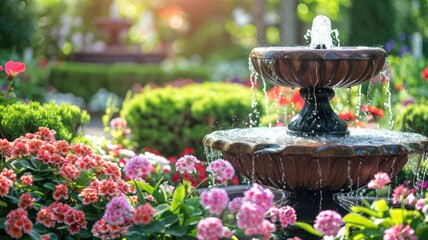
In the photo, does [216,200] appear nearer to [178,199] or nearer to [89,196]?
[178,199]

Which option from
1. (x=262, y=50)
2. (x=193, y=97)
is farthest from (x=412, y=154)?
(x=193, y=97)

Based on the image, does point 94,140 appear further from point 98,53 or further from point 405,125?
point 98,53

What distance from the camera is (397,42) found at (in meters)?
15.0

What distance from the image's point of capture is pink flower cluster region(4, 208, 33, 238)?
12.1 feet

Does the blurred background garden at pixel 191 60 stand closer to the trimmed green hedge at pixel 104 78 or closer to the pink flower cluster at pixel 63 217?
the trimmed green hedge at pixel 104 78

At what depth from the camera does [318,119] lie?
17.1 ft

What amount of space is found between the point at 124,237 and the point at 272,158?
1097mm

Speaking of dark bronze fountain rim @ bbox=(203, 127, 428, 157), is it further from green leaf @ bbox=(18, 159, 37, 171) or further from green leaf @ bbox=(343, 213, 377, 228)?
green leaf @ bbox=(18, 159, 37, 171)

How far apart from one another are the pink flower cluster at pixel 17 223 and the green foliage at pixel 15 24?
8433mm

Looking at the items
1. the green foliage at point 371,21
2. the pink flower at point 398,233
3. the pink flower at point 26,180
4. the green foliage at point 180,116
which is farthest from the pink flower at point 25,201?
the green foliage at point 371,21

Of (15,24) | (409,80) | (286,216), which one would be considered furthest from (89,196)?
(15,24)

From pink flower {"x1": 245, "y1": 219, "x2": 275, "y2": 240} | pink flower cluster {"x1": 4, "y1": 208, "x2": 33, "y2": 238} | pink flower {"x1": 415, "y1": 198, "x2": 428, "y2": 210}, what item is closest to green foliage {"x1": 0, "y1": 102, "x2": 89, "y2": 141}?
pink flower cluster {"x1": 4, "y1": 208, "x2": 33, "y2": 238}

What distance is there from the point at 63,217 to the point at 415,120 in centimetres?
397

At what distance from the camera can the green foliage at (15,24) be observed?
12.0 meters
